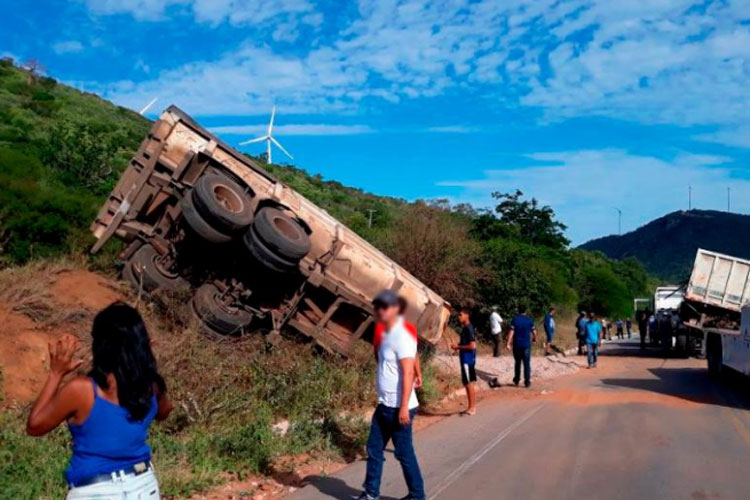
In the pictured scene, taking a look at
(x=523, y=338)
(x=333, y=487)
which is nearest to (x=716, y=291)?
(x=523, y=338)

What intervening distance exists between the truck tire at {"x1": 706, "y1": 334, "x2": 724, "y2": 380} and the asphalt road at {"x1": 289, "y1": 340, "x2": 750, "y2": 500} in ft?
8.28

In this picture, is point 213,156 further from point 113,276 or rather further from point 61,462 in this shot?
point 61,462

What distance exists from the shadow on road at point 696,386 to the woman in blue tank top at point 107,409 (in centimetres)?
1187

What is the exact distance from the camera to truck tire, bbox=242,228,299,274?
41.6 feet

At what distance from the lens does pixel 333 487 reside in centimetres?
748

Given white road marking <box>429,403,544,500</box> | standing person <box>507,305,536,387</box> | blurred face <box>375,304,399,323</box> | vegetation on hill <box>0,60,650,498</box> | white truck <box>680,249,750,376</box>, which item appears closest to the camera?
blurred face <box>375,304,399,323</box>

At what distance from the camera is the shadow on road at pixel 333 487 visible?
718cm

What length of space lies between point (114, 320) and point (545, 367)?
17732mm

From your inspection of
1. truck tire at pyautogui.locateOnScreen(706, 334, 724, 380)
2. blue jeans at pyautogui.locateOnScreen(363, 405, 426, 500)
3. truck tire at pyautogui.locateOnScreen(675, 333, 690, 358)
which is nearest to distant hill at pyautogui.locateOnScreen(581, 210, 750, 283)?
truck tire at pyautogui.locateOnScreen(675, 333, 690, 358)

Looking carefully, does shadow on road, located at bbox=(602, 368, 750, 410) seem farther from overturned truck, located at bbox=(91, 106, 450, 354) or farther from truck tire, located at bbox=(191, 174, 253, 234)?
truck tire, located at bbox=(191, 174, 253, 234)

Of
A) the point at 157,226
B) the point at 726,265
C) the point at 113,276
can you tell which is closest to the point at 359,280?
the point at 157,226

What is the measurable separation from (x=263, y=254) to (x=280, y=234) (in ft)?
1.43

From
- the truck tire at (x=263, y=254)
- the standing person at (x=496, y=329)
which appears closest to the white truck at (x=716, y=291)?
the standing person at (x=496, y=329)

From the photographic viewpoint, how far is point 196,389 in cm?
981
